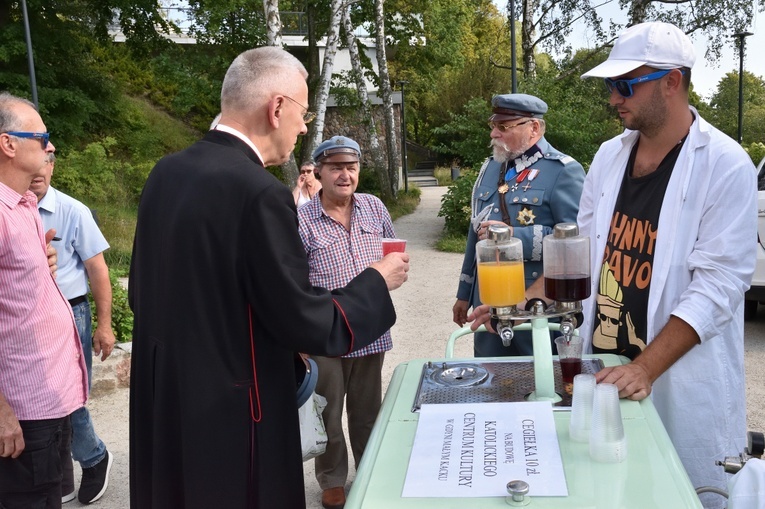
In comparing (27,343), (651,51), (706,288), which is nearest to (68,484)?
(27,343)

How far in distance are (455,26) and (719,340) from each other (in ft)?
85.9

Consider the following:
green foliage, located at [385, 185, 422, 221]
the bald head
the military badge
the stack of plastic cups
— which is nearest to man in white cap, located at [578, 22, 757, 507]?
the stack of plastic cups

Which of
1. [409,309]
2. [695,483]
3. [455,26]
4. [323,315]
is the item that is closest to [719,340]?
[695,483]

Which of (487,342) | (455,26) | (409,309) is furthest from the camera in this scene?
(455,26)

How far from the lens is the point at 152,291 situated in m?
2.21

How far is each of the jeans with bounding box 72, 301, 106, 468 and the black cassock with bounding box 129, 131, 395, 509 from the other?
2144 mm

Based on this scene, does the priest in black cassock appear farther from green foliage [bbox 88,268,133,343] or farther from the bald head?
green foliage [bbox 88,268,133,343]

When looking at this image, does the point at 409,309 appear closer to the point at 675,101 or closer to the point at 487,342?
the point at 487,342

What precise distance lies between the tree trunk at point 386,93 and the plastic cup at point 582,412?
21.1 m

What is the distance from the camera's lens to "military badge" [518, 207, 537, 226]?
12.6ft

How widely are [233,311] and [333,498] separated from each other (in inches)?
91.8

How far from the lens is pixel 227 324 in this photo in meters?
2.09

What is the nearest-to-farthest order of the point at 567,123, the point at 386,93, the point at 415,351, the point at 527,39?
the point at 415,351 → the point at 567,123 → the point at 527,39 → the point at 386,93

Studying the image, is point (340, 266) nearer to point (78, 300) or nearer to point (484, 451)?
point (78, 300)
